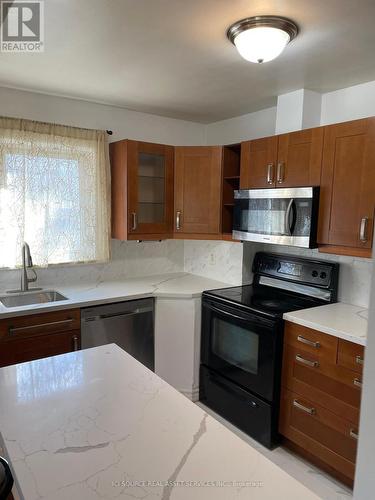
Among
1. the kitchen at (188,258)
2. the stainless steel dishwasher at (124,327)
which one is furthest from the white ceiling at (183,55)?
the stainless steel dishwasher at (124,327)

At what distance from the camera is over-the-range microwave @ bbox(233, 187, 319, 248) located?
2279mm

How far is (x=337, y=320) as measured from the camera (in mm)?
2135

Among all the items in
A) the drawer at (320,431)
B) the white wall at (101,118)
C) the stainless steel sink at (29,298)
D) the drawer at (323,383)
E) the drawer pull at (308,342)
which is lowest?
the drawer at (320,431)

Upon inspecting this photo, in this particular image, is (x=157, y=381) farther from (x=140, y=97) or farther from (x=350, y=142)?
(x=140, y=97)

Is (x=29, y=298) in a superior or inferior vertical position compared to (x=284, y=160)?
inferior

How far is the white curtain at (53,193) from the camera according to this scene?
264cm

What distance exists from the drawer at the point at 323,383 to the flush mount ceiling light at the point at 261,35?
1.64 metres

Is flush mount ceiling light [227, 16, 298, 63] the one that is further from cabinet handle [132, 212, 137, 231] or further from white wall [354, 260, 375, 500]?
cabinet handle [132, 212, 137, 231]

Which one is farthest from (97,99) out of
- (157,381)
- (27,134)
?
(157,381)

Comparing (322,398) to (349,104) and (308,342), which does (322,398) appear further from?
(349,104)

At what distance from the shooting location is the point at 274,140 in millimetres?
2539

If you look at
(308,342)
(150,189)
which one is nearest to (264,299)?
(308,342)
